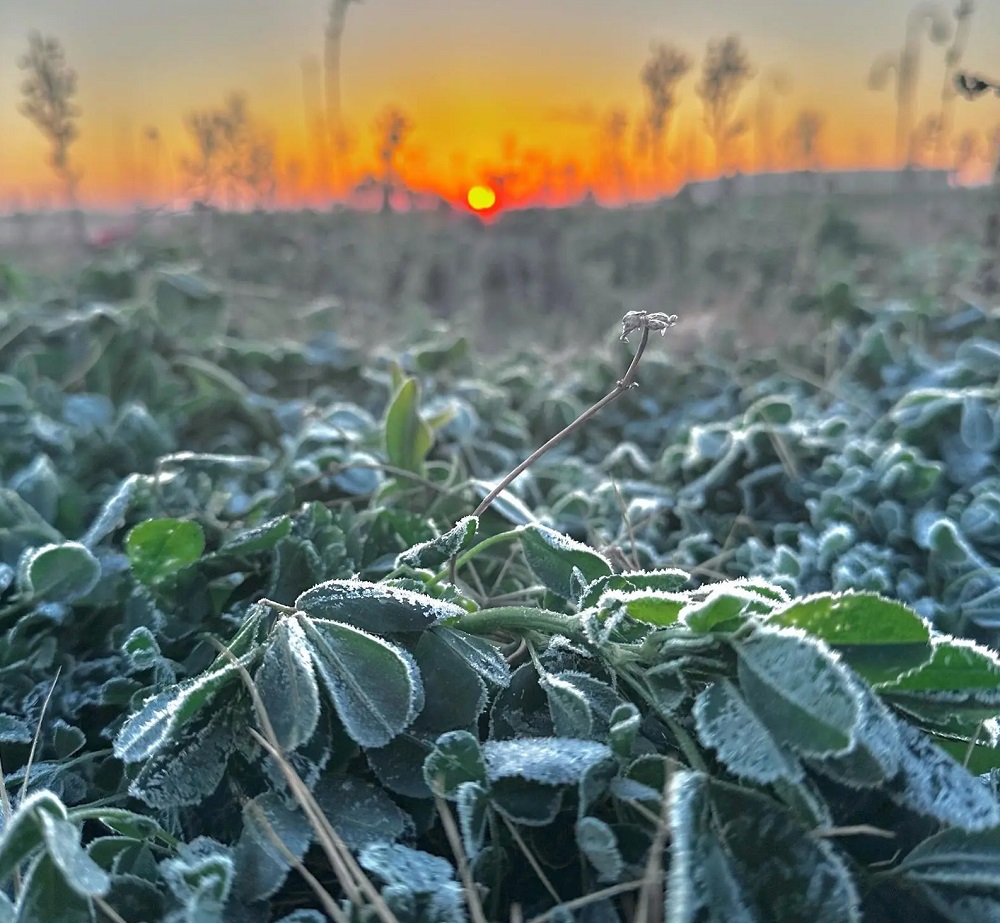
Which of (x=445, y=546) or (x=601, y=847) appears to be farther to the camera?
(x=445, y=546)

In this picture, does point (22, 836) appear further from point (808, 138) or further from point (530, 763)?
point (808, 138)


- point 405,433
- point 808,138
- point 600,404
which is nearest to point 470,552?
point 600,404

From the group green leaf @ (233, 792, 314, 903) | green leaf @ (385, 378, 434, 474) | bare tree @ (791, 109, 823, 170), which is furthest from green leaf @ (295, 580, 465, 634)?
bare tree @ (791, 109, 823, 170)

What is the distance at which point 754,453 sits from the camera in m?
1.16

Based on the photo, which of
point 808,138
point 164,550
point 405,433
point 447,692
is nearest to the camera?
point 447,692

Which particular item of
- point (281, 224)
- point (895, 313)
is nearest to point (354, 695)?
point (895, 313)

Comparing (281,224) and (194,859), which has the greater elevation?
(281,224)

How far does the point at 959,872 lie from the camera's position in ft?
1.41

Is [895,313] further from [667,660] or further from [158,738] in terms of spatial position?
[158,738]

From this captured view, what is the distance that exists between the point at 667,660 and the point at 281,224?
20.2 feet

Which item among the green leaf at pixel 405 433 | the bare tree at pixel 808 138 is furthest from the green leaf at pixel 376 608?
the bare tree at pixel 808 138

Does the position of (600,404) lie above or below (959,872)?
above

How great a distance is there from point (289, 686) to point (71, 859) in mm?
132

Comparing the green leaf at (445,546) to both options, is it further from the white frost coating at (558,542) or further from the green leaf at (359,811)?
the green leaf at (359,811)
